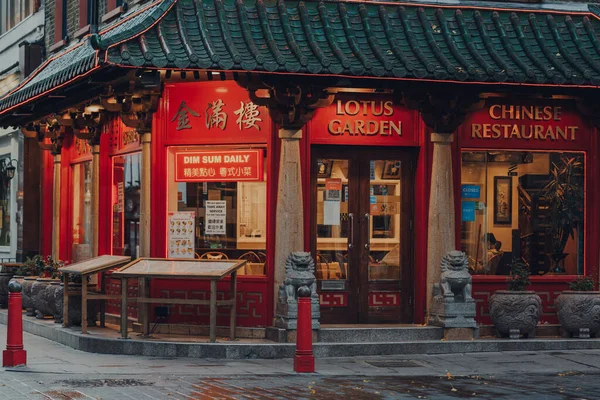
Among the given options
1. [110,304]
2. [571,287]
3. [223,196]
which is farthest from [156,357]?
[571,287]

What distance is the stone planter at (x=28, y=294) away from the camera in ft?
72.4

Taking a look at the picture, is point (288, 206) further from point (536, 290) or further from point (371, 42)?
point (536, 290)

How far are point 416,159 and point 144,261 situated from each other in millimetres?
4516

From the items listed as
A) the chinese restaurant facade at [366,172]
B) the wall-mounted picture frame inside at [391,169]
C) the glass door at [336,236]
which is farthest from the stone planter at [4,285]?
the wall-mounted picture frame inside at [391,169]

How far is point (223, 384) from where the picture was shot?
46.6 feet

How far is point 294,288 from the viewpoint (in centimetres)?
1783

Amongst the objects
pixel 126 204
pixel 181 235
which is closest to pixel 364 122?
pixel 181 235

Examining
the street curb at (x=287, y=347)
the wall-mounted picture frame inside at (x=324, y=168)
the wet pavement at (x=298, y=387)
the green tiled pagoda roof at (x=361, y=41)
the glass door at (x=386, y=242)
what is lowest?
the wet pavement at (x=298, y=387)

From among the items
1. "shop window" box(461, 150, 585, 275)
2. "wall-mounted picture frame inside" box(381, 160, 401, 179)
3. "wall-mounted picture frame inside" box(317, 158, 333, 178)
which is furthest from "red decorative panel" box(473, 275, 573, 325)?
"wall-mounted picture frame inside" box(317, 158, 333, 178)

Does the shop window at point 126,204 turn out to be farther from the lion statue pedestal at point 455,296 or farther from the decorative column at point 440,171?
the lion statue pedestal at point 455,296

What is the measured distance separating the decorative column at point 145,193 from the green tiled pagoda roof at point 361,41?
1.60 m

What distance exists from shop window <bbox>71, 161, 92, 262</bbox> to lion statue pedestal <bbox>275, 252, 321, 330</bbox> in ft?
21.7

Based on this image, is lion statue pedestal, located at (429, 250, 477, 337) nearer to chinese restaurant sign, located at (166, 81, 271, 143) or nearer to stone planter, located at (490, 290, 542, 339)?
stone planter, located at (490, 290, 542, 339)

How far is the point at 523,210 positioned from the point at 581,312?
200cm
